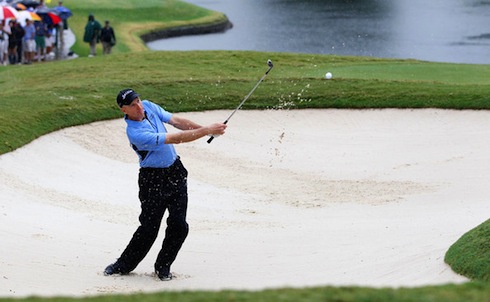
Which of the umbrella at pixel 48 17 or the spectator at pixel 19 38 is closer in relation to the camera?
the spectator at pixel 19 38

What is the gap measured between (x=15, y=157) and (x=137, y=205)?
100 inches

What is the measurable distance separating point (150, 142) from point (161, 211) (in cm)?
89

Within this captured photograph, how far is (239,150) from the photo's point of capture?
21.2m

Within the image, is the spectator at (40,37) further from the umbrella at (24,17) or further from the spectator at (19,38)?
the spectator at (19,38)

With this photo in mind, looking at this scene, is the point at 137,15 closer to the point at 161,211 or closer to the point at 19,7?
the point at 19,7

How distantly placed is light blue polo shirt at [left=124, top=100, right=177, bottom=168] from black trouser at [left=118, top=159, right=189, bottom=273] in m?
0.10

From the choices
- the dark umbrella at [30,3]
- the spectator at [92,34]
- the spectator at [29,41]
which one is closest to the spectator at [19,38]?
the spectator at [29,41]

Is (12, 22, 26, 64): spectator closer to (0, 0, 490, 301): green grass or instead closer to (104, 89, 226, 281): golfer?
(0, 0, 490, 301): green grass

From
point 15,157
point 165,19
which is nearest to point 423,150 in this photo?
point 15,157

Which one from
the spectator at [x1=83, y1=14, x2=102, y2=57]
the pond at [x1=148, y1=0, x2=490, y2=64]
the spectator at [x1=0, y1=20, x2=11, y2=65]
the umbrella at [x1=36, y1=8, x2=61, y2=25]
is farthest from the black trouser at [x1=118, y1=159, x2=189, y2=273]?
the pond at [x1=148, y1=0, x2=490, y2=64]

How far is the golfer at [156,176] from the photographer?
12.1 meters

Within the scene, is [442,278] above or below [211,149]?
above

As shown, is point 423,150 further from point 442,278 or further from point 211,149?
point 442,278

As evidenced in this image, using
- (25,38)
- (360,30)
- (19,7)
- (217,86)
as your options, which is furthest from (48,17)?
(360,30)
